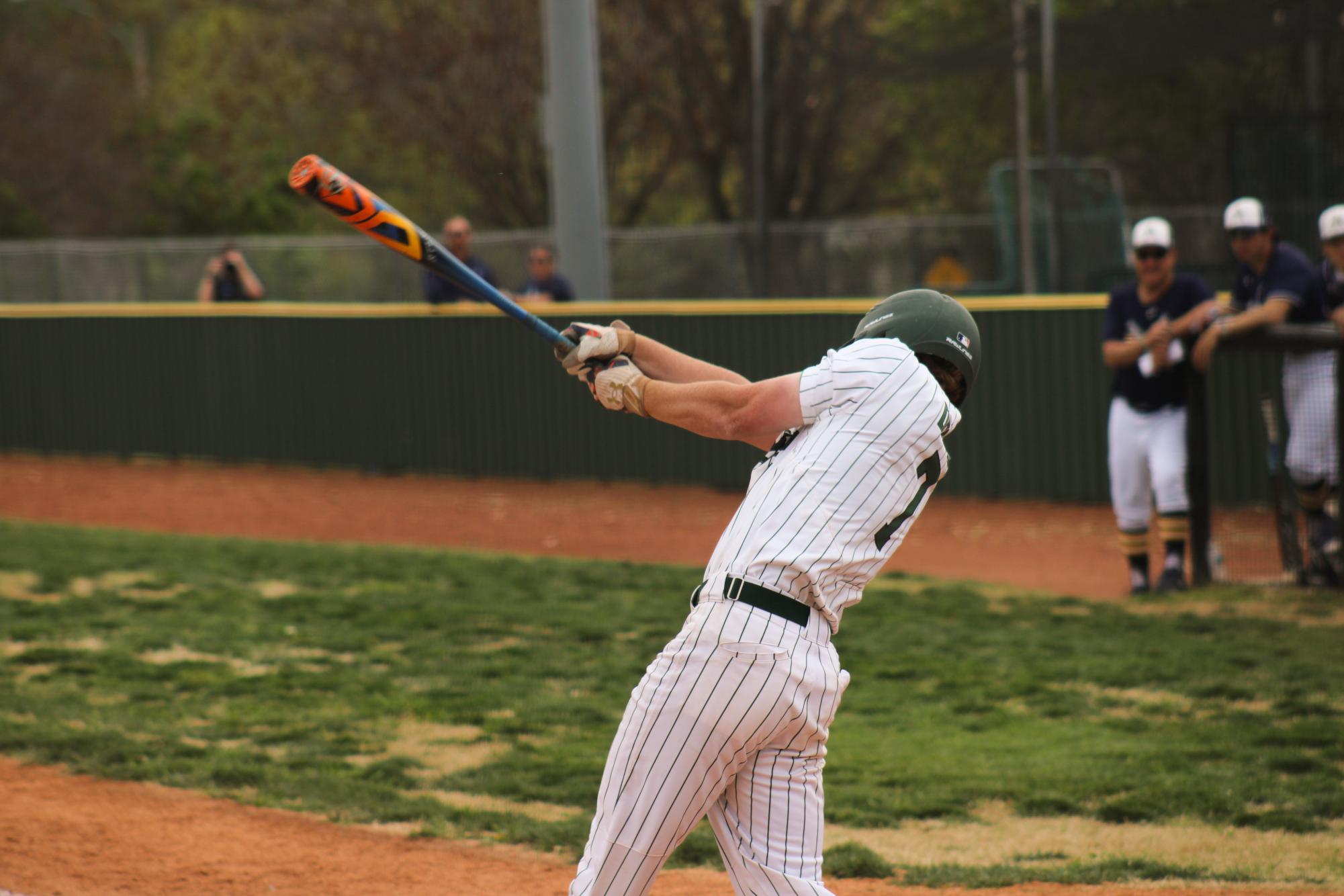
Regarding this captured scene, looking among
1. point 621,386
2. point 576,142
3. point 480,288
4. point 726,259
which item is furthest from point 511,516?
point 621,386

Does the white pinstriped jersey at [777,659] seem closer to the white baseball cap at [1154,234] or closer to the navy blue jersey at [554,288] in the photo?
the white baseball cap at [1154,234]

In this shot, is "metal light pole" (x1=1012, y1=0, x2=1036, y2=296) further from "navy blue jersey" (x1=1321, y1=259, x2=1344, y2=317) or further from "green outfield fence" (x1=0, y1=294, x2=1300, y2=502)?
"navy blue jersey" (x1=1321, y1=259, x2=1344, y2=317)

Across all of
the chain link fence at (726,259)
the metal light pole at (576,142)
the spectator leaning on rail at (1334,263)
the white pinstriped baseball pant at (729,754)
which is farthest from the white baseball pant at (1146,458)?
the chain link fence at (726,259)

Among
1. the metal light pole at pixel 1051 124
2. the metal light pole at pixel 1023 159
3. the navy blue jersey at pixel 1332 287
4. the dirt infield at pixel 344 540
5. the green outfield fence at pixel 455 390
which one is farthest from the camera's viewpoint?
the metal light pole at pixel 1023 159

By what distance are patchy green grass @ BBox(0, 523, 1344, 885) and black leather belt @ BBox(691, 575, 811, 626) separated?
7.09ft

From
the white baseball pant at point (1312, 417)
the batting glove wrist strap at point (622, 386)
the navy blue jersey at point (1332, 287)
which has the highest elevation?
the navy blue jersey at point (1332, 287)

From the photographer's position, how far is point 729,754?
3.37 meters

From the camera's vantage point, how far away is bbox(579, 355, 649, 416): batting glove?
12.3 feet

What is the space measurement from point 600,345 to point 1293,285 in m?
6.65

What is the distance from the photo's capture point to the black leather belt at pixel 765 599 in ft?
11.0

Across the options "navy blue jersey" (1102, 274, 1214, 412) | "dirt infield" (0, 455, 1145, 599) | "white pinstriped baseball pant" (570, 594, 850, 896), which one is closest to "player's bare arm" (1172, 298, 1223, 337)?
"navy blue jersey" (1102, 274, 1214, 412)

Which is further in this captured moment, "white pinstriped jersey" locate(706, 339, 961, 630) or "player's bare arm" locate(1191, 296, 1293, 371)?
"player's bare arm" locate(1191, 296, 1293, 371)

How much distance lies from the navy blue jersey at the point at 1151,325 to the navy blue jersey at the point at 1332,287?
807mm

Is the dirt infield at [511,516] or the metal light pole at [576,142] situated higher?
the metal light pole at [576,142]
